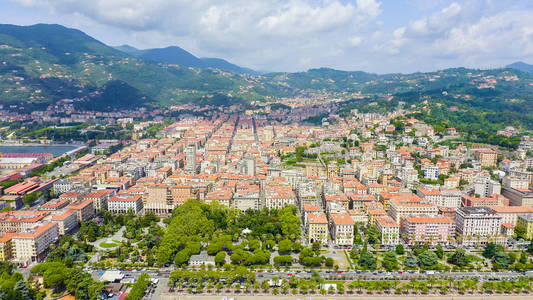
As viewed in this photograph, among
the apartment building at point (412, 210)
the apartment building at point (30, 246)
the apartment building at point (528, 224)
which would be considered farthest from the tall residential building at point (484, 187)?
the apartment building at point (30, 246)

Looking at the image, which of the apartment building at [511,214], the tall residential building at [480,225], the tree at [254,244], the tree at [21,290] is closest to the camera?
the tree at [21,290]

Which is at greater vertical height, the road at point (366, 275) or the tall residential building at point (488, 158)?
the tall residential building at point (488, 158)

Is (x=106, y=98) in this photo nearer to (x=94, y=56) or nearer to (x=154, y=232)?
(x=94, y=56)

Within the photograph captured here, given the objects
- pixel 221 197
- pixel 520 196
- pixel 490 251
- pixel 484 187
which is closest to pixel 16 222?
pixel 221 197

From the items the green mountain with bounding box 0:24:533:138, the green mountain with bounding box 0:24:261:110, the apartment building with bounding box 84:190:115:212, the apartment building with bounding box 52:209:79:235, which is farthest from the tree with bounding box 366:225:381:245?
the green mountain with bounding box 0:24:261:110

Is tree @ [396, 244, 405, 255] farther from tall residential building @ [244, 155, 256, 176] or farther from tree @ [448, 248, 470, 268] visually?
tall residential building @ [244, 155, 256, 176]

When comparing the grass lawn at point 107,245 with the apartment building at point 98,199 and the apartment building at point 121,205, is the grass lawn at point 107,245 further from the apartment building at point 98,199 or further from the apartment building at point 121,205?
the apartment building at point 98,199

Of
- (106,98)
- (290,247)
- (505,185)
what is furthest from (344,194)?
(106,98)
